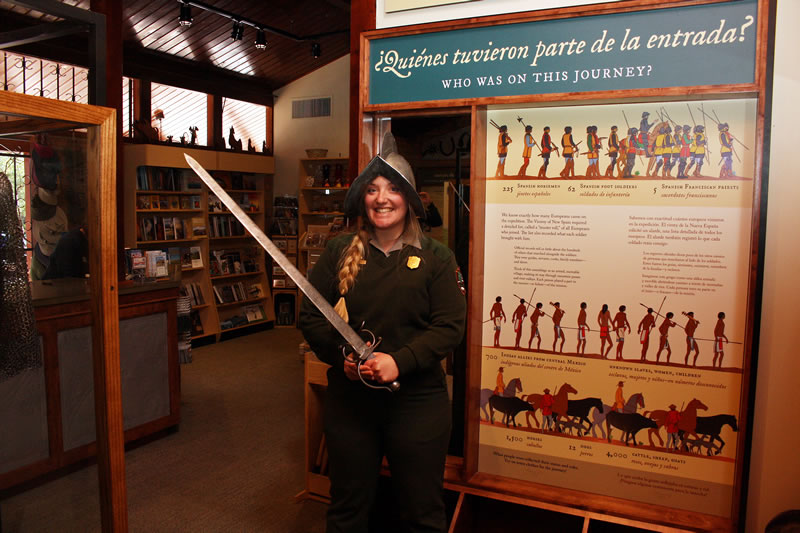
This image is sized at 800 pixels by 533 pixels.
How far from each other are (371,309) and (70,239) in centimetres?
97

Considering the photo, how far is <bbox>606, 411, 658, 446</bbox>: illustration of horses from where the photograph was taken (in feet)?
7.34

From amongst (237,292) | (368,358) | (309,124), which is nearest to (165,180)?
(237,292)

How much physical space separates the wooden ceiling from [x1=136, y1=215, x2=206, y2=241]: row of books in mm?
1745

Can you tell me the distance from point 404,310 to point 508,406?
84 centimetres

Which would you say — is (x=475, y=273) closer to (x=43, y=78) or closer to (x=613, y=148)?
(x=613, y=148)

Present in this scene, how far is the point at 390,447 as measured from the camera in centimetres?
192

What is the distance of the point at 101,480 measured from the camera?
1.94 meters

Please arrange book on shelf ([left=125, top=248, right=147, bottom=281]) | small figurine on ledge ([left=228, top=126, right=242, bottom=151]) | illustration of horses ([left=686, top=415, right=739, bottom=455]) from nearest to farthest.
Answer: illustration of horses ([left=686, top=415, right=739, bottom=455]), book on shelf ([left=125, top=248, right=147, bottom=281]), small figurine on ledge ([left=228, top=126, right=242, bottom=151])

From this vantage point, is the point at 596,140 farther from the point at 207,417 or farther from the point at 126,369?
the point at 207,417

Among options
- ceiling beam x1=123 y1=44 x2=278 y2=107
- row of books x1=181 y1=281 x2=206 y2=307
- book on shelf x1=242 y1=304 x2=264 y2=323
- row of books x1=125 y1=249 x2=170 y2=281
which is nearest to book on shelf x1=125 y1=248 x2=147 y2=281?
row of books x1=125 y1=249 x2=170 y2=281

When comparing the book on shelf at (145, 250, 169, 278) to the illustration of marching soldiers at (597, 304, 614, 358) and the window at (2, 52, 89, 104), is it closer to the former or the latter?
the window at (2, 52, 89, 104)

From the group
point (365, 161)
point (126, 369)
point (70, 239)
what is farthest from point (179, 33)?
point (70, 239)

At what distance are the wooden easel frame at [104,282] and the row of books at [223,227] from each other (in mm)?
5861

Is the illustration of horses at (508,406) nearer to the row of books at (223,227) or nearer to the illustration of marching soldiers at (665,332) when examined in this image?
the illustration of marching soldiers at (665,332)
